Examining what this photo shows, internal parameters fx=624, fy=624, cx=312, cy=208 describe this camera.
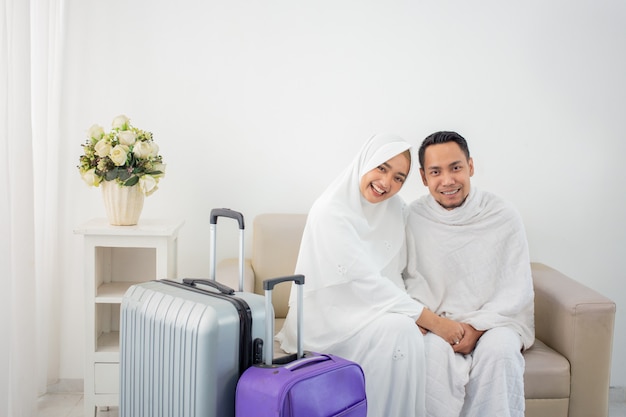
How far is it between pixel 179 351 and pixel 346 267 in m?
0.67

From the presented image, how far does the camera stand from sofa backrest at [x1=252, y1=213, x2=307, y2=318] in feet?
8.27

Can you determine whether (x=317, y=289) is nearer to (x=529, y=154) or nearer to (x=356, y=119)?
(x=356, y=119)

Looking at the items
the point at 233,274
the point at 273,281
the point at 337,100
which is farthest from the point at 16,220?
the point at 337,100

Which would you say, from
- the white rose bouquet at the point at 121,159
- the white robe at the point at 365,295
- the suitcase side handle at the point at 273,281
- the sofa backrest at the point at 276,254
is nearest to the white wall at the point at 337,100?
the sofa backrest at the point at 276,254

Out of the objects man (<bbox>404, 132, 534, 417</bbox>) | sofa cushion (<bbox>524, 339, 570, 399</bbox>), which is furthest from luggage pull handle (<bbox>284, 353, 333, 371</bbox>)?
sofa cushion (<bbox>524, 339, 570, 399</bbox>)

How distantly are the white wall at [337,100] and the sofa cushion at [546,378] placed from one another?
2.89ft

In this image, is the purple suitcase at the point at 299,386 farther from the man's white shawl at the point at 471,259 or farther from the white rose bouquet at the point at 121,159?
the white rose bouquet at the point at 121,159

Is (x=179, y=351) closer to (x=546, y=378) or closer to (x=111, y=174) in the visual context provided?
(x=111, y=174)

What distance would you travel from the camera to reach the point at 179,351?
1.61 meters

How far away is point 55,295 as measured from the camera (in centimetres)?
264

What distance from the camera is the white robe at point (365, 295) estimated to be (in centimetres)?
191

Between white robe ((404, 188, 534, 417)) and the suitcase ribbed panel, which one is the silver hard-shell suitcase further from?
white robe ((404, 188, 534, 417))

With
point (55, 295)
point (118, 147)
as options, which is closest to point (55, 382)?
point (55, 295)

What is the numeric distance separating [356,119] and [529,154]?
0.81 meters
